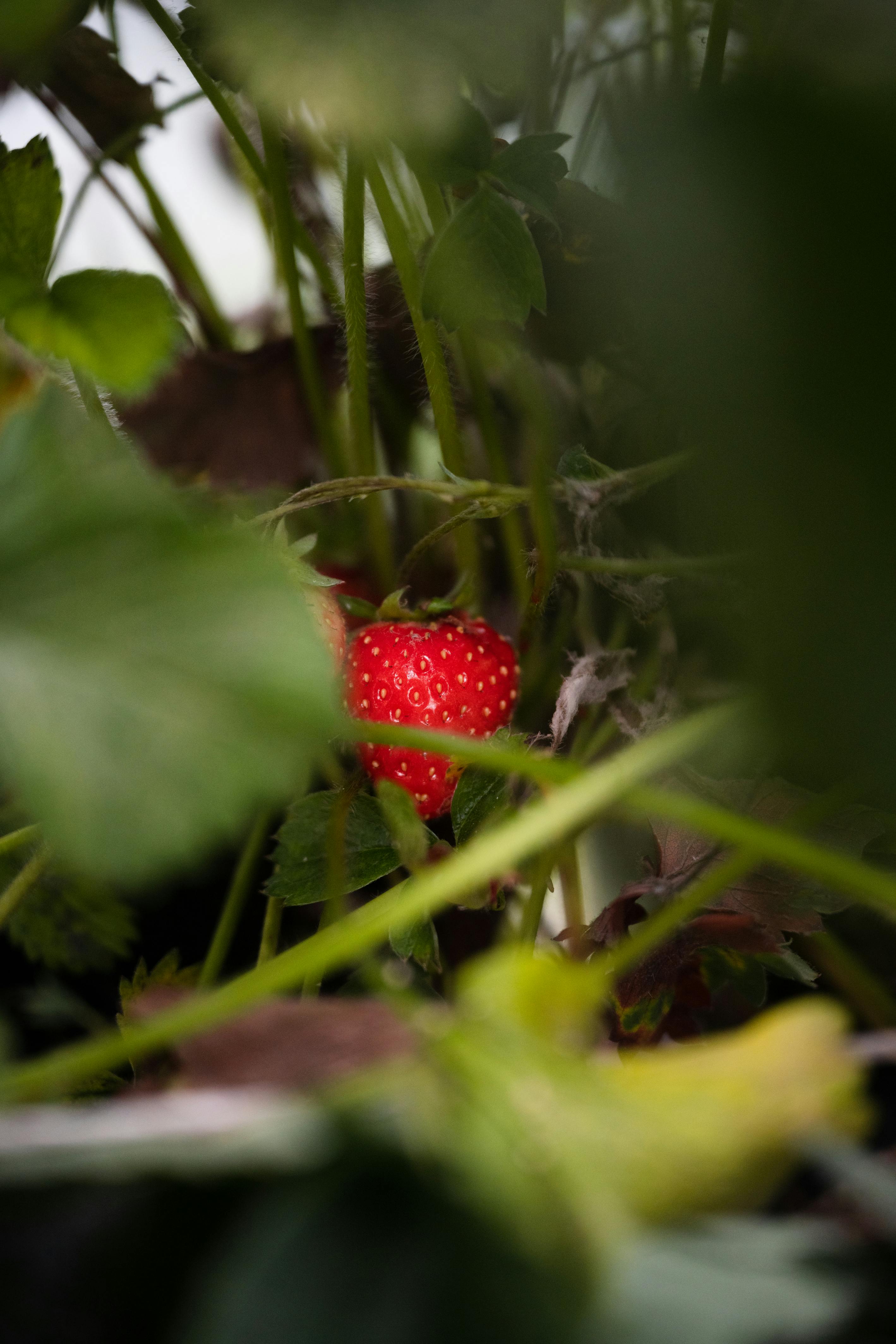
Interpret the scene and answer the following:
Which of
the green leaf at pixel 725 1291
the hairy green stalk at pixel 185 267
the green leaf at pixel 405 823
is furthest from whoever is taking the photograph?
the hairy green stalk at pixel 185 267

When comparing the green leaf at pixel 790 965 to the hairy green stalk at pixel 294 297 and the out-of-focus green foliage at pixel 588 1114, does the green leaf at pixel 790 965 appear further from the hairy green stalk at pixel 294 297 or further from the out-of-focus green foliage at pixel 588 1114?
the hairy green stalk at pixel 294 297

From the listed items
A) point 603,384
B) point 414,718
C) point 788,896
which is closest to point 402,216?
point 603,384

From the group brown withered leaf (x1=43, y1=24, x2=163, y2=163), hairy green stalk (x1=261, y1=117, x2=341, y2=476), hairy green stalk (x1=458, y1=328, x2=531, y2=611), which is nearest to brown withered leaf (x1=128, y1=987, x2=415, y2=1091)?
hairy green stalk (x1=458, y1=328, x2=531, y2=611)

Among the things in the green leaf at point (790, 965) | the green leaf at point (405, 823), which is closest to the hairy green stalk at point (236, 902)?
the green leaf at point (405, 823)

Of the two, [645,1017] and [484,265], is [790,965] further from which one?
[484,265]

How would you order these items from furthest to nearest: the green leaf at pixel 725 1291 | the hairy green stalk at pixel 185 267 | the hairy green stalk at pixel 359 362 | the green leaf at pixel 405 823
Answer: the hairy green stalk at pixel 185 267 < the hairy green stalk at pixel 359 362 < the green leaf at pixel 405 823 < the green leaf at pixel 725 1291

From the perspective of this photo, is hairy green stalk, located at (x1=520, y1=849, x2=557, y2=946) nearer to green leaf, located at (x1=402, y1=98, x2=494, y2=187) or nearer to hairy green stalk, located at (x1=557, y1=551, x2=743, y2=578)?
hairy green stalk, located at (x1=557, y1=551, x2=743, y2=578)
